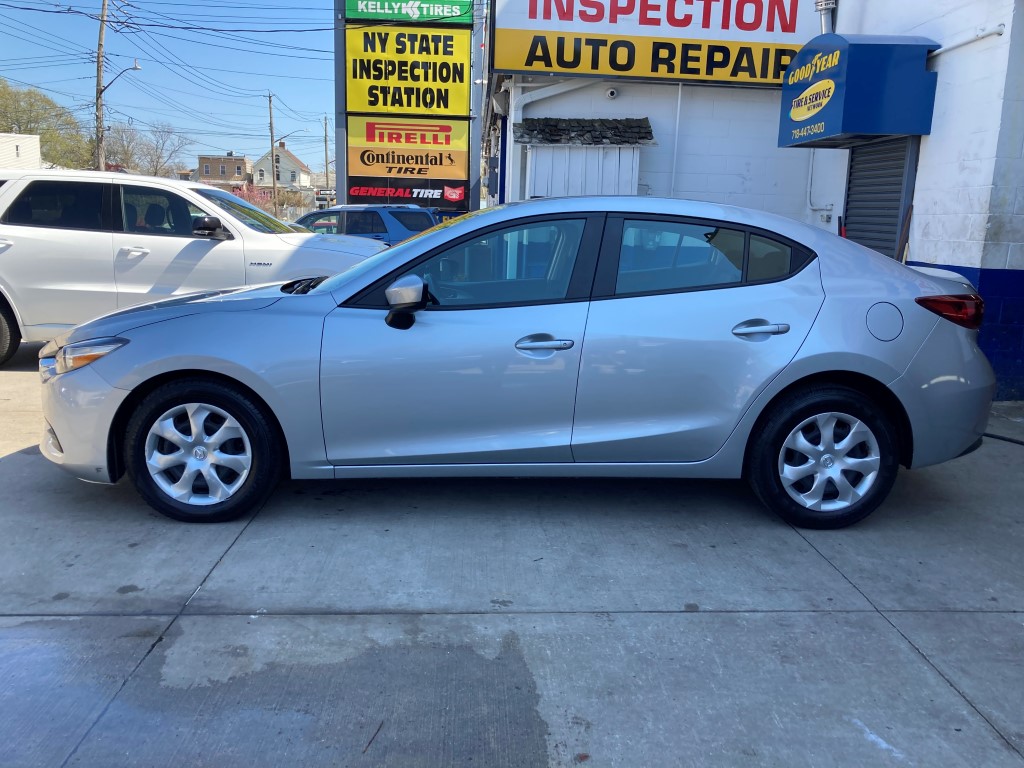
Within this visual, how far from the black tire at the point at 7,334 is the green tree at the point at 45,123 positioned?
5888 centimetres

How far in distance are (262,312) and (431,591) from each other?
5.40ft

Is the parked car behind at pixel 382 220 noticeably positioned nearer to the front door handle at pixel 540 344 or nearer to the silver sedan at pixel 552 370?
the silver sedan at pixel 552 370

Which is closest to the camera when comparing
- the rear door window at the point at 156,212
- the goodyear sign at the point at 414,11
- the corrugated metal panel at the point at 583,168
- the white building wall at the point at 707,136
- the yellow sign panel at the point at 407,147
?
the rear door window at the point at 156,212

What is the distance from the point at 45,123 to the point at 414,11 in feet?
181

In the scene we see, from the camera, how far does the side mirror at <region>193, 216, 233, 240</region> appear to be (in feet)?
26.2

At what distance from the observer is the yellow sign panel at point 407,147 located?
60.3 feet

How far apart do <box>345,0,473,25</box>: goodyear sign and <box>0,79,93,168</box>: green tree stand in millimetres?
50001

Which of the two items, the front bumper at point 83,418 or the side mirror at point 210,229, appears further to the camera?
the side mirror at point 210,229

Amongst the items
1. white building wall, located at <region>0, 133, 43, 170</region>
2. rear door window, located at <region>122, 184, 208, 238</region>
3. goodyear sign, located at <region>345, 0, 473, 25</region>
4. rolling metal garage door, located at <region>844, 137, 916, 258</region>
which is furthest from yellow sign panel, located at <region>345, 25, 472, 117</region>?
white building wall, located at <region>0, 133, 43, 170</region>

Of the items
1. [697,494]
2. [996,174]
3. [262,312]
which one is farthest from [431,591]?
[996,174]

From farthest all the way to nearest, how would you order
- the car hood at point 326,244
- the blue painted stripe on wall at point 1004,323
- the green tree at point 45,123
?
the green tree at point 45,123 → the car hood at point 326,244 → the blue painted stripe on wall at point 1004,323

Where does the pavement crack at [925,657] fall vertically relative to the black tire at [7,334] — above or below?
below

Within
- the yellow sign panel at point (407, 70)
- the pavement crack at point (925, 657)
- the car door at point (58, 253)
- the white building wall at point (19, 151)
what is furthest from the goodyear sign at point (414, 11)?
the white building wall at point (19, 151)

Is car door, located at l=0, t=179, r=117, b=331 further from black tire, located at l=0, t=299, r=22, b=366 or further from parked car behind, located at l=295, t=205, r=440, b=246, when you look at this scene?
parked car behind, located at l=295, t=205, r=440, b=246
